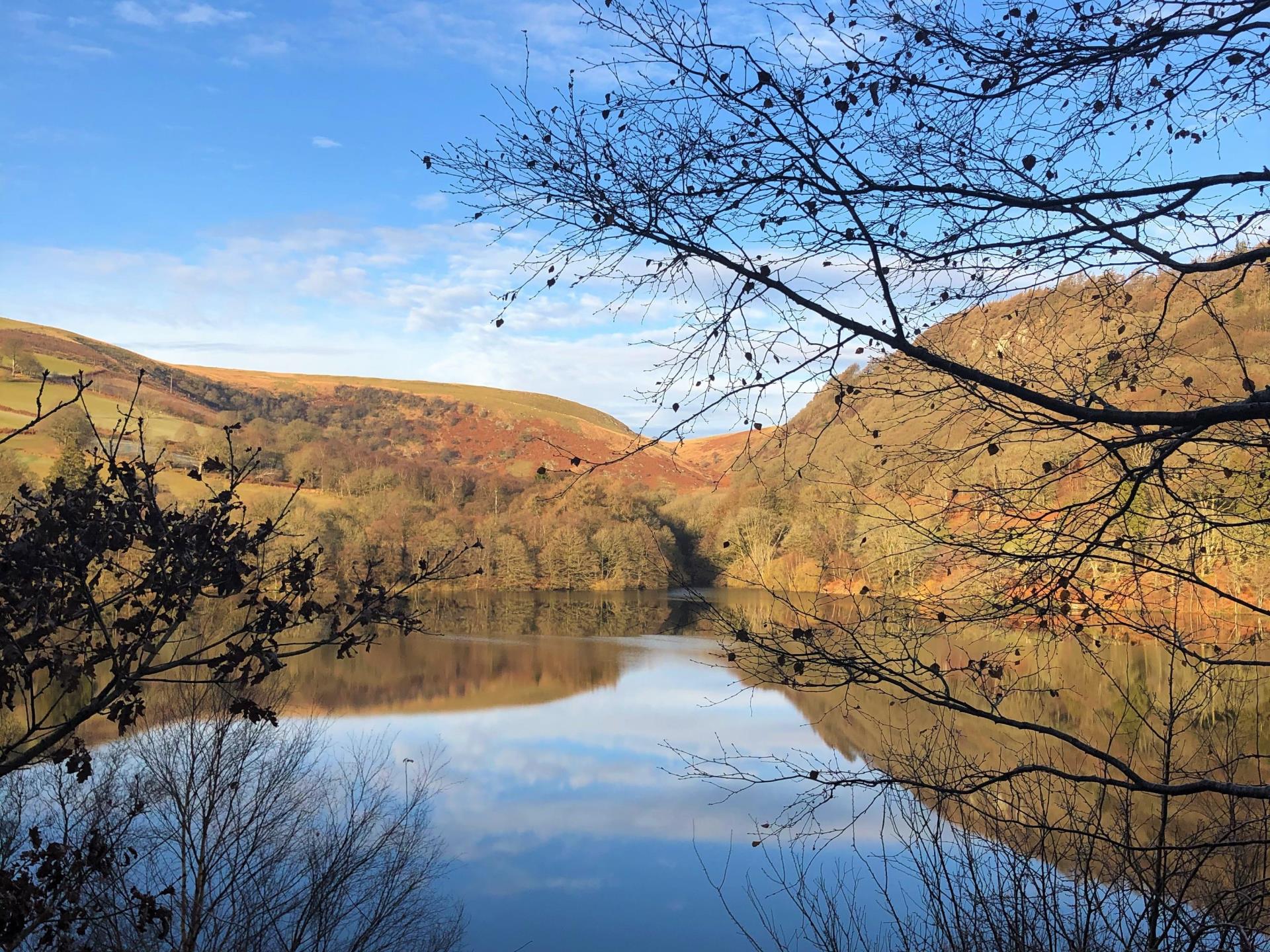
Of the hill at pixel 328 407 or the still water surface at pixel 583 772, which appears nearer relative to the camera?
the still water surface at pixel 583 772

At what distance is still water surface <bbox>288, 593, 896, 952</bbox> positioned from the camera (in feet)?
35.6

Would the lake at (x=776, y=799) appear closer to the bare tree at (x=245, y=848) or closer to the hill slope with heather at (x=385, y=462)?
the bare tree at (x=245, y=848)

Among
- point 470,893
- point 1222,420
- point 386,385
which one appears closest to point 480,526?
point 470,893

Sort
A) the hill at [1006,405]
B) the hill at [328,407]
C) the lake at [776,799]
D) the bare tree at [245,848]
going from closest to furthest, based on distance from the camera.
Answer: the hill at [1006,405] → the lake at [776,799] → the bare tree at [245,848] → the hill at [328,407]

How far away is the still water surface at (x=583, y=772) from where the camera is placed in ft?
35.6

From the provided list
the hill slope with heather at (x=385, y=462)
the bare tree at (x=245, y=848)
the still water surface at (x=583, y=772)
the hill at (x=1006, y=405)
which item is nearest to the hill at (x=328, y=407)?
the hill slope with heather at (x=385, y=462)

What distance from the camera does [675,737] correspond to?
17969 mm

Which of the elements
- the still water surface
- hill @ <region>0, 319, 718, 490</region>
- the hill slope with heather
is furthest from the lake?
hill @ <region>0, 319, 718, 490</region>

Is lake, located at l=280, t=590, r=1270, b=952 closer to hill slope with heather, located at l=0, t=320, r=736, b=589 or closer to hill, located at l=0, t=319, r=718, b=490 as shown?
hill slope with heather, located at l=0, t=320, r=736, b=589

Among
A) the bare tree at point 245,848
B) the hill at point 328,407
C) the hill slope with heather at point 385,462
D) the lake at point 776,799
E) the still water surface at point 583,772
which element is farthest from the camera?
the hill at point 328,407

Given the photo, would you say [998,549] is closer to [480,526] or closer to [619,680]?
[619,680]

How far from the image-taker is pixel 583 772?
654 inches

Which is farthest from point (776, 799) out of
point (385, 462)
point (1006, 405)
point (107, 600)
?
point (385, 462)

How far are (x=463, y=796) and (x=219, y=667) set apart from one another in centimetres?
1350
